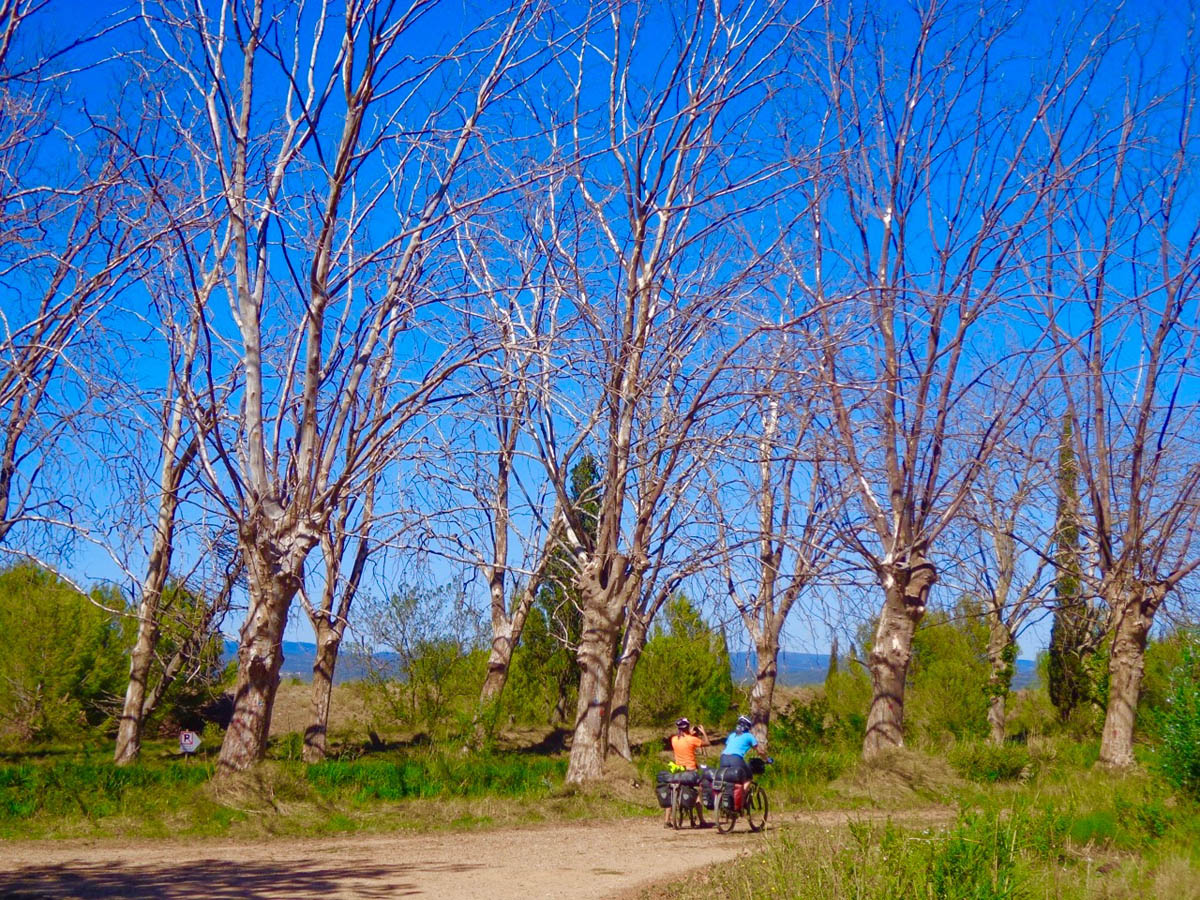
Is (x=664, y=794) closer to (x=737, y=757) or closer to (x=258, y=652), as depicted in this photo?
(x=737, y=757)

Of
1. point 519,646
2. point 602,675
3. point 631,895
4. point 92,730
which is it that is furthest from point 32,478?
point 519,646

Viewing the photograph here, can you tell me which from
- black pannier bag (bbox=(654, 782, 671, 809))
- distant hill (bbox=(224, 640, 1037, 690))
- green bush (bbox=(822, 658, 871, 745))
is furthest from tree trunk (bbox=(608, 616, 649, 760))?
green bush (bbox=(822, 658, 871, 745))

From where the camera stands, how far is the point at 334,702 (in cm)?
3584

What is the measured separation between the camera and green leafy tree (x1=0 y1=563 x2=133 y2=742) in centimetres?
2509

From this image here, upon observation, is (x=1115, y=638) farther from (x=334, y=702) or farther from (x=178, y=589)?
(x=334, y=702)

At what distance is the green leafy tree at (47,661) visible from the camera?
25094 mm

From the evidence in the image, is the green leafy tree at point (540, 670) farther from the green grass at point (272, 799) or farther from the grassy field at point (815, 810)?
the green grass at point (272, 799)

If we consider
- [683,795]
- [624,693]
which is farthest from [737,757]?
[624,693]

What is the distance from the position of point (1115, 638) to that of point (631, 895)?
1478 cm

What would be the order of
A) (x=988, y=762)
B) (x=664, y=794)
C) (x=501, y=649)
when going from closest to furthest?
(x=664, y=794), (x=988, y=762), (x=501, y=649)

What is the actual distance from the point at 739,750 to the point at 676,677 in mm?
21538

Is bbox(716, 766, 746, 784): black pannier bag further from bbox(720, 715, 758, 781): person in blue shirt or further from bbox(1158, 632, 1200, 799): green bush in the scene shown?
bbox(1158, 632, 1200, 799): green bush

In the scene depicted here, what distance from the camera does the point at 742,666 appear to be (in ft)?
54.8

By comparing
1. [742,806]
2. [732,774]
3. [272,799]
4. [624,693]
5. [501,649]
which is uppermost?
[501,649]
